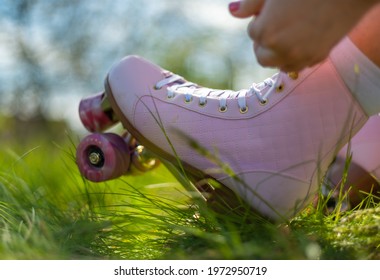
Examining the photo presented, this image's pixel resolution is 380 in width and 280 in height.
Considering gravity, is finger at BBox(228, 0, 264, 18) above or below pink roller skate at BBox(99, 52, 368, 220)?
above

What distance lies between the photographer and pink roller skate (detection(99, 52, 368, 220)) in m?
1.02

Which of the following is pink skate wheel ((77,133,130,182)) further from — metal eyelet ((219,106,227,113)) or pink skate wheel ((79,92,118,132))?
metal eyelet ((219,106,227,113))

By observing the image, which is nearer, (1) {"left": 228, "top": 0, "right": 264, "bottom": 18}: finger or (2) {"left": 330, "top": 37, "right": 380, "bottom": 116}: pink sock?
(1) {"left": 228, "top": 0, "right": 264, "bottom": 18}: finger

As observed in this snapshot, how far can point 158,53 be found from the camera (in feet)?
15.2

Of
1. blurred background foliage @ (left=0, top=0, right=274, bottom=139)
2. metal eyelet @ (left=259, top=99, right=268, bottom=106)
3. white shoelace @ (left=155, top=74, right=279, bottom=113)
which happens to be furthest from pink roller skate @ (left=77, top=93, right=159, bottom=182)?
blurred background foliage @ (left=0, top=0, right=274, bottom=139)

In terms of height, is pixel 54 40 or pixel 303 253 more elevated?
pixel 303 253

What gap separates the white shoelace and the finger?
9.3 inches

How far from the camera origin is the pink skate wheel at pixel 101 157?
116cm

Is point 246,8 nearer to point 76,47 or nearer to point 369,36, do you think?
point 369,36

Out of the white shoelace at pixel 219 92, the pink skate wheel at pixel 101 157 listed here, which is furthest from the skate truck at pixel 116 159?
the white shoelace at pixel 219 92

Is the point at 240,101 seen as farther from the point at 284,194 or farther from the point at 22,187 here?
the point at 22,187

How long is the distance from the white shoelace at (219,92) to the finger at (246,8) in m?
0.24
